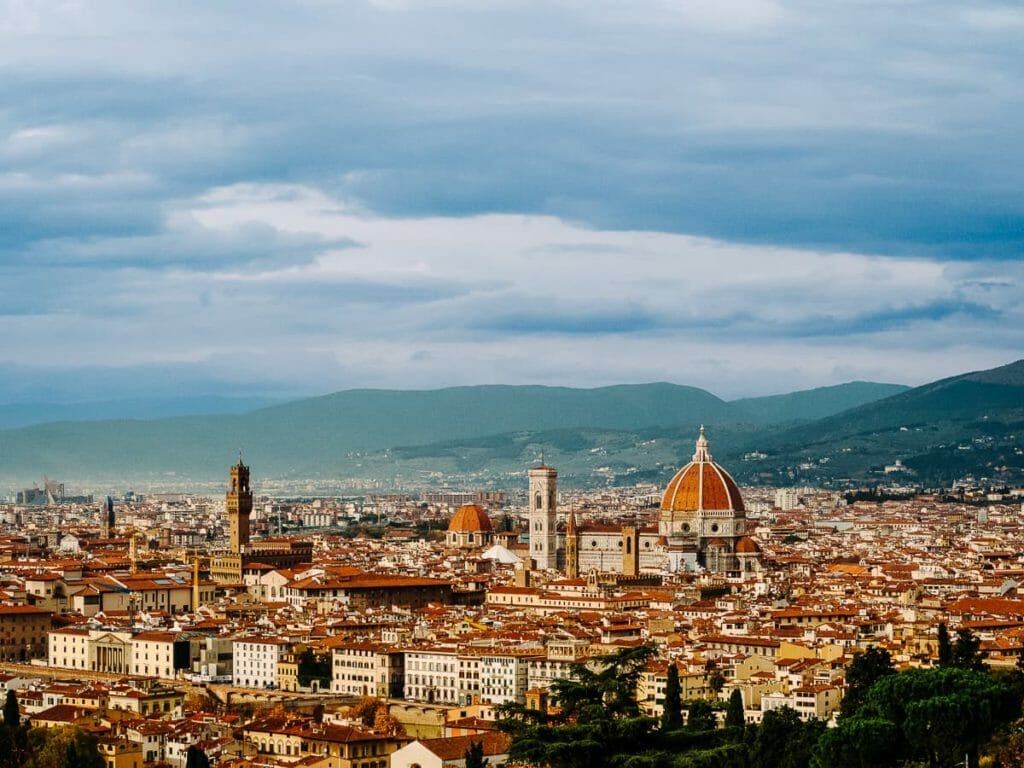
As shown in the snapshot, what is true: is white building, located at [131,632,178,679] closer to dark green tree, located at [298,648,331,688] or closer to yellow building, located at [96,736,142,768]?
dark green tree, located at [298,648,331,688]

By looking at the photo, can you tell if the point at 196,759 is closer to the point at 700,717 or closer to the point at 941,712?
the point at 700,717

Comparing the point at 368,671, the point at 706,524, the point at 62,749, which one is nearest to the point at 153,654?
the point at 368,671

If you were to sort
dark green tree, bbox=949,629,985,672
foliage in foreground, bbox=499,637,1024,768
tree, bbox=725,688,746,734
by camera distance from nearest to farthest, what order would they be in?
foliage in foreground, bbox=499,637,1024,768, tree, bbox=725,688,746,734, dark green tree, bbox=949,629,985,672

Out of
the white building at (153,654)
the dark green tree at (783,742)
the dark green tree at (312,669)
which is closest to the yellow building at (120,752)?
the dark green tree at (312,669)

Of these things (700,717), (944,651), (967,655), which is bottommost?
(700,717)

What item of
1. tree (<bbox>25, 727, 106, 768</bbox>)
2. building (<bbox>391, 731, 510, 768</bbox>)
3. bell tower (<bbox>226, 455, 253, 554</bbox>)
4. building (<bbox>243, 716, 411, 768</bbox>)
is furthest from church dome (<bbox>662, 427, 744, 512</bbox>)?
tree (<bbox>25, 727, 106, 768</bbox>)

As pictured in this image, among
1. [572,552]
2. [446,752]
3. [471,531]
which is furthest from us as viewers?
[471,531]

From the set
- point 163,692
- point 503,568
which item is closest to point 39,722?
point 163,692
